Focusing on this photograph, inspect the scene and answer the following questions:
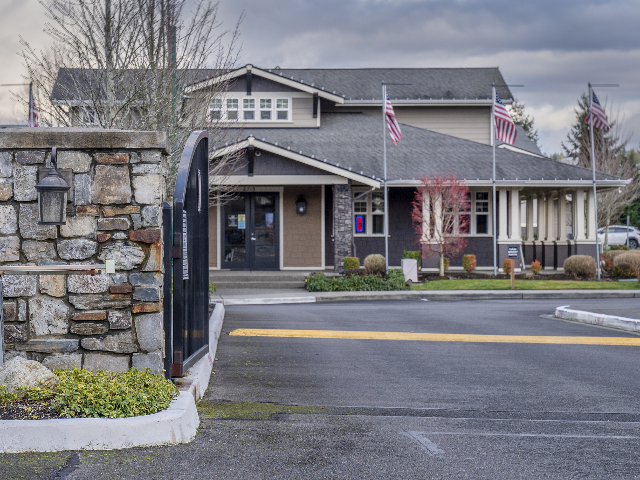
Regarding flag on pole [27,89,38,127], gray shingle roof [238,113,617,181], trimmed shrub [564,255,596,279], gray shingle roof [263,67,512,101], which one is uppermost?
gray shingle roof [263,67,512,101]

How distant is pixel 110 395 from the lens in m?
4.71

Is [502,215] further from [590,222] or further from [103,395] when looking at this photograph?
[103,395]

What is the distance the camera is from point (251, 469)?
4168mm

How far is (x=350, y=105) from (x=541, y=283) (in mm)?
11013

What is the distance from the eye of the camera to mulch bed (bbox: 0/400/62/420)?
177 inches

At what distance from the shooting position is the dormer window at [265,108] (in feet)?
80.2

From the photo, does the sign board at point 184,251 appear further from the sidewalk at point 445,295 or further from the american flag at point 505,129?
the american flag at point 505,129

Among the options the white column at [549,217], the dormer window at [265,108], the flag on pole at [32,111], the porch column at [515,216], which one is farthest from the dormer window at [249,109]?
the flag on pole at [32,111]

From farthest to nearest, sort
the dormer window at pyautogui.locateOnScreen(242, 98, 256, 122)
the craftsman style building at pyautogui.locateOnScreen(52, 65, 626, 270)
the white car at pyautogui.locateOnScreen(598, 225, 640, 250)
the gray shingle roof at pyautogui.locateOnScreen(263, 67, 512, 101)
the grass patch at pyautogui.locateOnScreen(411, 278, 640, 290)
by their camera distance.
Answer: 1. the white car at pyautogui.locateOnScreen(598, 225, 640, 250)
2. the gray shingle roof at pyautogui.locateOnScreen(263, 67, 512, 101)
3. the dormer window at pyautogui.locateOnScreen(242, 98, 256, 122)
4. the craftsman style building at pyautogui.locateOnScreen(52, 65, 626, 270)
5. the grass patch at pyautogui.locateOnScreen(411, 278, 640, 290)

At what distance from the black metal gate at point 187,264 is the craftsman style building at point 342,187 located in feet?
42.7

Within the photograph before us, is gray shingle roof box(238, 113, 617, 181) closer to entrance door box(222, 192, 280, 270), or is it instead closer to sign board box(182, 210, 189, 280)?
entrance door box(222, 192, 280, 270)


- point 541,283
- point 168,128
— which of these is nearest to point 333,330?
point 168,128

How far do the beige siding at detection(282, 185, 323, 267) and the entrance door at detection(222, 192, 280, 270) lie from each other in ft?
1.32

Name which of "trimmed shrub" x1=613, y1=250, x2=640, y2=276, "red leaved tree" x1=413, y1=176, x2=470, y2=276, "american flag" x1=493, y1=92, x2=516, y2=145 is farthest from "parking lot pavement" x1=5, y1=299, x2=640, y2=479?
"trimmed shrub" x1=613, y1=250, x2=640, y2=276
